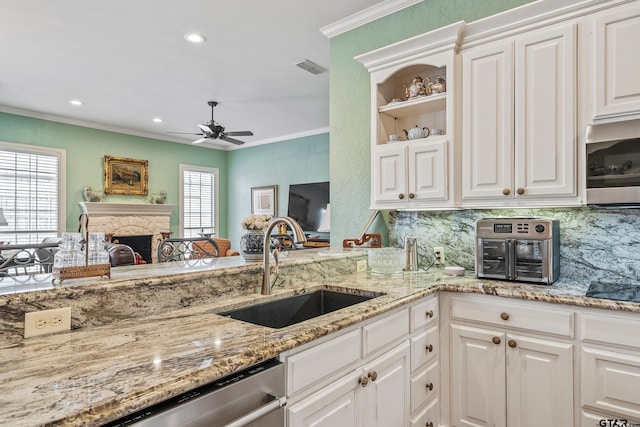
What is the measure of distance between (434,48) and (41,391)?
2.64 m

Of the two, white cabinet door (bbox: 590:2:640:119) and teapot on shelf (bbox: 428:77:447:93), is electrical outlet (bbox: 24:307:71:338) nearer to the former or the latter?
teapot on shelf (bbox: 428:77:447:93)

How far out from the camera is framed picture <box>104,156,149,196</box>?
6762mm

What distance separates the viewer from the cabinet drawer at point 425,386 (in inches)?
75.4

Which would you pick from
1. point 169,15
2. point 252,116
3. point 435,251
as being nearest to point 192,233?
point 252,116

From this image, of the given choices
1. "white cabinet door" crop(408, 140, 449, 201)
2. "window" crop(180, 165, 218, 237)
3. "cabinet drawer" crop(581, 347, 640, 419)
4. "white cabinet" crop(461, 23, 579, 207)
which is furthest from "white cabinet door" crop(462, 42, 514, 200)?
"window" crop(180, 165, 218, 237)

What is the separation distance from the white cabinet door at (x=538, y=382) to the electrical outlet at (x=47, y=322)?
79.5 inches

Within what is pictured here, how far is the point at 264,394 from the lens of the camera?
3.53ft

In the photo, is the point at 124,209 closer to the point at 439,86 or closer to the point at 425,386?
the point at 439,86

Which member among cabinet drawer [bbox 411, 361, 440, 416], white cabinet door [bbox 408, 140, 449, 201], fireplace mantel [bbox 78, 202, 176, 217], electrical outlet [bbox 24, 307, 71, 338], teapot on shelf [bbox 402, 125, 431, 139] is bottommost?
cabinet drawer [bbox 411, 361, 440, 416]

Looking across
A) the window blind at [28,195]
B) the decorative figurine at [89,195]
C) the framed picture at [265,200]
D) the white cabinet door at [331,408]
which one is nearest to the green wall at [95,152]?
the decorative figurine at [89,195]

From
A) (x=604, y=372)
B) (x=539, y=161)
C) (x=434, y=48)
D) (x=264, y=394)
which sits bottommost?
(x=604, y=372)

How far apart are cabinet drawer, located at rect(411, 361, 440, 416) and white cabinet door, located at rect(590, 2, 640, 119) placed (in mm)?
1637

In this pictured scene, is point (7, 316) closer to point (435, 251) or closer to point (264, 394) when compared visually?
point (264, 394)

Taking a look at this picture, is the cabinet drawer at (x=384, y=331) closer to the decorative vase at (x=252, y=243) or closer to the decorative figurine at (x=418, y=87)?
the decorative vase at (x=252, y=243)
